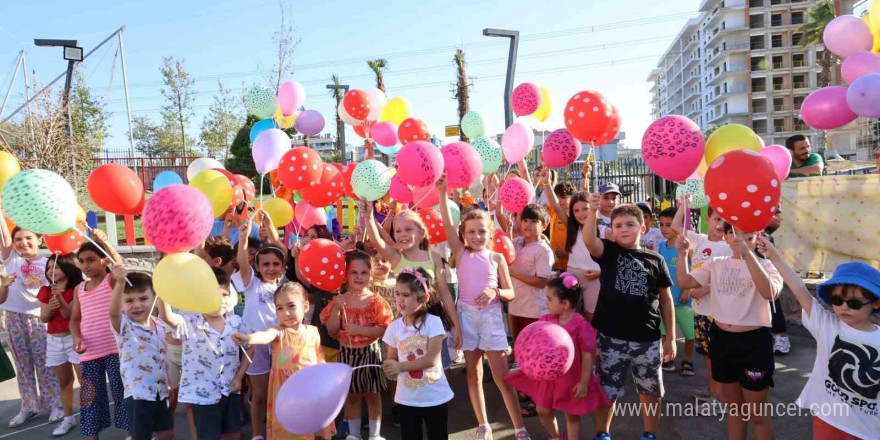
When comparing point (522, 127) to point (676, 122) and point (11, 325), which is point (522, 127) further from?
point (11, 325)

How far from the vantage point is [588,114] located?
432cm

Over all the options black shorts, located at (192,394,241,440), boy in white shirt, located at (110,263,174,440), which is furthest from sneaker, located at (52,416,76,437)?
black shorts, located at (192,394,241,440)

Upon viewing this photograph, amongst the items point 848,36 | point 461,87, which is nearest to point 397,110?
point 848,36

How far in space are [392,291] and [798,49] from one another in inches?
2727

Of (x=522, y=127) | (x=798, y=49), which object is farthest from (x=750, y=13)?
(x=522, y=127)

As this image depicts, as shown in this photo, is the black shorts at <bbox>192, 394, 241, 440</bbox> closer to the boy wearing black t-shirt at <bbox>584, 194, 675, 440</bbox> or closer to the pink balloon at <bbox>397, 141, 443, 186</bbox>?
the pink balloon at <bbox>397, 141, 443, 186</bbox>

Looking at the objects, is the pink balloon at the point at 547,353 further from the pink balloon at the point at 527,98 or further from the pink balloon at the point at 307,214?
the pink balloon at the point at 527,98

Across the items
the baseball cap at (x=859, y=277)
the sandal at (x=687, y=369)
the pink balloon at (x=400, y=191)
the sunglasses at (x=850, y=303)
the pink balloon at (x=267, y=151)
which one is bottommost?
the sandal at (x=687, y=369)

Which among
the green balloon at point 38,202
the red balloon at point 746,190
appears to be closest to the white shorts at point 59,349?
the green balloon at point 38,202

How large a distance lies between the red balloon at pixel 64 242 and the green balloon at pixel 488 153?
11.0 ft

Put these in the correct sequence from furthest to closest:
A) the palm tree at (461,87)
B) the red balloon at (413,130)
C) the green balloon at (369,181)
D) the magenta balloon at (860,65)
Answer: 1. the palm tree at (461,87)
2. the red balloon at (413,130)
3. the magenta balloon at (860,65)
4. the green balloon at (369,181)

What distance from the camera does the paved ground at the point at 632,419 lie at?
377 centimetres

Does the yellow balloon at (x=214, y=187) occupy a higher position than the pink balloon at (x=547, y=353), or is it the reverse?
the yellow balloon at (x=214, y=187)

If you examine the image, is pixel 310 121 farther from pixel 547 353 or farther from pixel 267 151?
pixel 547 353
